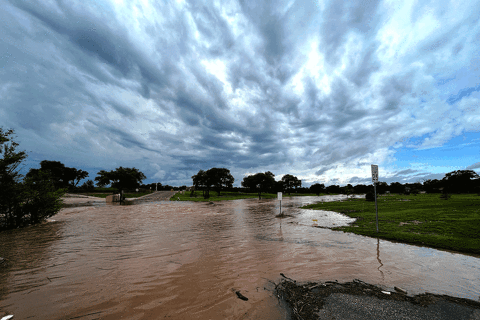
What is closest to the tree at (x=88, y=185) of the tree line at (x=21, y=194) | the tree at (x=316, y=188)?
the tree line at (x=21, y=194)

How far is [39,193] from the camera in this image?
48.4ft

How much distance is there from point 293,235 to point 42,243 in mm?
13505

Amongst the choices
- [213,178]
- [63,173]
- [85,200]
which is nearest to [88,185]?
[63,173]

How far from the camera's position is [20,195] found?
12961 millimetres

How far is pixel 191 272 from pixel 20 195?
50.8 ft

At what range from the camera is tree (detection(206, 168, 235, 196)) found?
73062 mm

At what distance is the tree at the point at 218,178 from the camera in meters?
73.1

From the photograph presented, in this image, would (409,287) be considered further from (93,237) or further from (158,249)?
(93,237)

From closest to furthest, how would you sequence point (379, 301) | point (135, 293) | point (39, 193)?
point (379, 301)
point (135, 293)
point (39, 193)

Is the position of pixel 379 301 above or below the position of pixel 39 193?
below

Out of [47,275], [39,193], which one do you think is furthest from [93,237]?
[39,193]

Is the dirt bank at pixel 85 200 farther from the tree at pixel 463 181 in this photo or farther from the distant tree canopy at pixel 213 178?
the tree at pixel 463 181

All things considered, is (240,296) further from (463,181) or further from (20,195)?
(463,181)

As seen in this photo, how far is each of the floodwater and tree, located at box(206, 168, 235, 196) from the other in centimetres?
6268
